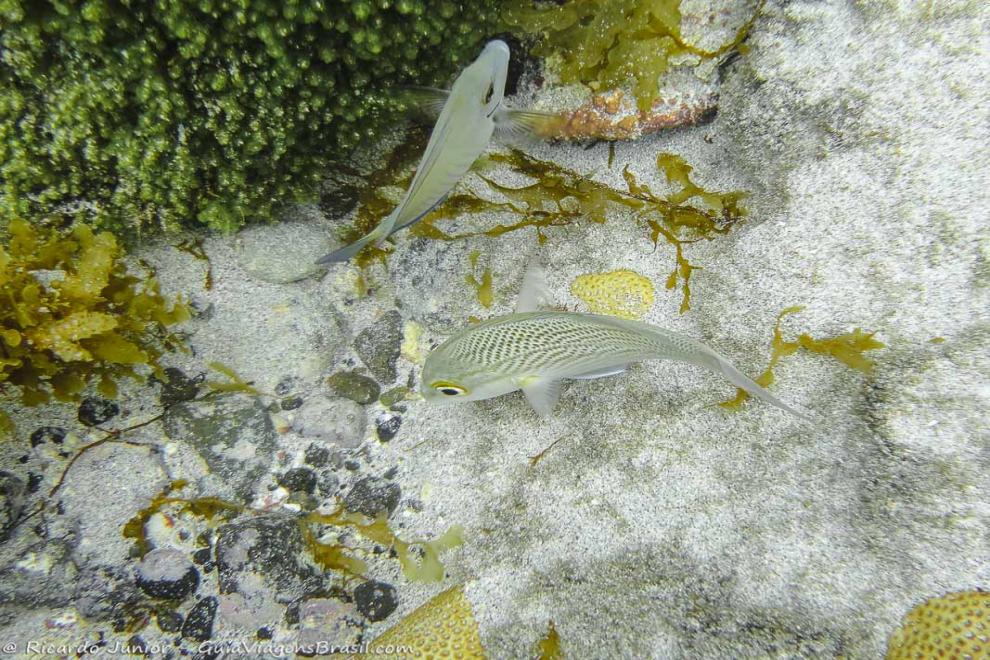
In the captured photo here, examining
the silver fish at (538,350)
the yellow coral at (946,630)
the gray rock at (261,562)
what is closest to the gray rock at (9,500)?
the gray rock at (261,562)

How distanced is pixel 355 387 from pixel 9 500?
2.04 metres

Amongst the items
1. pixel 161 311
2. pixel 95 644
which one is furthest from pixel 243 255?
pixel 95 644

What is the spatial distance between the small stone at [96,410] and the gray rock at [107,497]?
0.17 m

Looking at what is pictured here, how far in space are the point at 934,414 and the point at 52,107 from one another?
16.5 feet

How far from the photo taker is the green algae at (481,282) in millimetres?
3635

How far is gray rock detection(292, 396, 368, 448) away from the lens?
11.1 ft

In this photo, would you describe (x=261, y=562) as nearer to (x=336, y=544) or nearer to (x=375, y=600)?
(x=336, y=544)

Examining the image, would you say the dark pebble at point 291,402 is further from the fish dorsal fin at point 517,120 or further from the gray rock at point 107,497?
the fish dorsal fin at point 517,120

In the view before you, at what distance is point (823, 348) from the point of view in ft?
9.72

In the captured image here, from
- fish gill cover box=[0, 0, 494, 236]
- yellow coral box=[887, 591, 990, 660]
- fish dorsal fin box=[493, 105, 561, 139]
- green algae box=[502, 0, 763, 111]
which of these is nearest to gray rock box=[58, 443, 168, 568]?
fish gill cover box=[0, 0, 494, 236]

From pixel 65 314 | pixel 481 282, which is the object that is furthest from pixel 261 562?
pixel 481 282

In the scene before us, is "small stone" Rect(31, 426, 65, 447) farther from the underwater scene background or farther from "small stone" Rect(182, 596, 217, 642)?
"small stone" Rect(182, 596, 217, 642)

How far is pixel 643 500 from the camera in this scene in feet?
9.96

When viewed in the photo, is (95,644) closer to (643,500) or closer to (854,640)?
(643,500)
